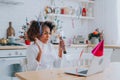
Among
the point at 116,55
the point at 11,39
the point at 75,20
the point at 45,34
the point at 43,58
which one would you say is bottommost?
the point at 116,55

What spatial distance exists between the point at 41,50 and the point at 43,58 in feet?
0.27

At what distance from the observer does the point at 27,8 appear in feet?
12.6

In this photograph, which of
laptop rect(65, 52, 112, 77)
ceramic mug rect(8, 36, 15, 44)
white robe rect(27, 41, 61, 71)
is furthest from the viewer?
ceramic mug rect(8, 36, 15, 44)

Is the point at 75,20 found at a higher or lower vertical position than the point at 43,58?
higher

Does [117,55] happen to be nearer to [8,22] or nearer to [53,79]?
[8,22]

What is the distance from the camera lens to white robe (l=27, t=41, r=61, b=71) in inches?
74.8

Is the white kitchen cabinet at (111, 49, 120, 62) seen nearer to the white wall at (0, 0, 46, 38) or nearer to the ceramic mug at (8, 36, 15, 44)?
the white wall at (0, 0, 46, 38)

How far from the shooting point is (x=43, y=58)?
2.01m

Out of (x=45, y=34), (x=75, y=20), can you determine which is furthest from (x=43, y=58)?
(x=75, y=20)

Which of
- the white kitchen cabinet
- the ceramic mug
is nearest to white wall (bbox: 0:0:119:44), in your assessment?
the ceramic mug

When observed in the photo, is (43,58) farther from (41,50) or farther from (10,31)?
(10,31)

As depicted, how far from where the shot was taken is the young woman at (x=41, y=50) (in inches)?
75.4

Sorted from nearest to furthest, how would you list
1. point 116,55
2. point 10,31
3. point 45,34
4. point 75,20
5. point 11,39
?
point 45,34, point 11,39, point 10,31, point 116,55, point 75,20

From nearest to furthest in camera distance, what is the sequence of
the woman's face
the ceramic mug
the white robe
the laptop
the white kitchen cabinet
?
the laptop → the white robe → the woman's face → the ceramic mug → the white kitchen cabinet
